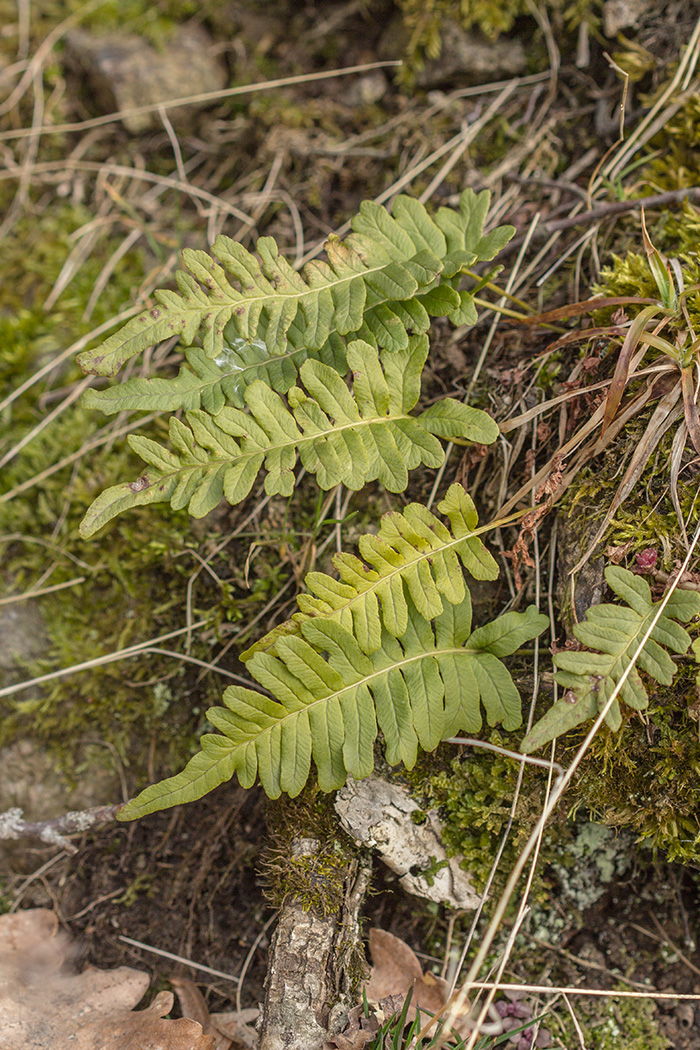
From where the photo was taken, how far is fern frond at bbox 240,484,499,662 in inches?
87.4

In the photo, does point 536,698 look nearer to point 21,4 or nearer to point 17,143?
point 17,143

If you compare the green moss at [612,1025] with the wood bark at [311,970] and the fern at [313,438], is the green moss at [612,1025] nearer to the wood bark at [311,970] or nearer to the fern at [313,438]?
the wood bark at [311,970]

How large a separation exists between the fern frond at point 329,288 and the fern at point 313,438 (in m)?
0.12

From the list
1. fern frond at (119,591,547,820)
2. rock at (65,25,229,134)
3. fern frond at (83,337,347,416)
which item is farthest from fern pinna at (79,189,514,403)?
rock at (65,25,229,134)

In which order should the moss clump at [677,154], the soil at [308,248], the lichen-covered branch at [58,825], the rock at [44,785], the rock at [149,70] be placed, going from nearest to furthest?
the soil at [308,248] → the lichen-covered branch at [58,825] → the moss clump at [677,154] → the rock at [44,785] → the rock at [149,70]

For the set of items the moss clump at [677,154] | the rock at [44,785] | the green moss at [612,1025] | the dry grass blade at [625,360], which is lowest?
the green moss at [612,1025]

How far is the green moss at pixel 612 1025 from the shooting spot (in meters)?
2.47

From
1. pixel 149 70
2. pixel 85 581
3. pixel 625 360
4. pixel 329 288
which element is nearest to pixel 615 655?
pixel 625 360

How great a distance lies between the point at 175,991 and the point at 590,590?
2.15 metres

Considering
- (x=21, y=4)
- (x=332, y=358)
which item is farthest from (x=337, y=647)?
(x=21, y=4)

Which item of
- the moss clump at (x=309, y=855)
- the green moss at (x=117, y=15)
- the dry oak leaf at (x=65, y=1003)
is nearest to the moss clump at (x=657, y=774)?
the moss clump at (x=309, y=855)

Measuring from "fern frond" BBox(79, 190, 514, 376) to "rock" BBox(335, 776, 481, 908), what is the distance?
1580mm

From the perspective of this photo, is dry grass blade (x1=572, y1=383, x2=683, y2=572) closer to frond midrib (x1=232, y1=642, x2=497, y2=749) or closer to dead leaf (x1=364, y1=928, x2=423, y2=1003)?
frond midrib (x1=232, y1=642, x2=497, y2=749)

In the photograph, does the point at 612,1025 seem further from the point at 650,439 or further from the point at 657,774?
the point at 650,439
